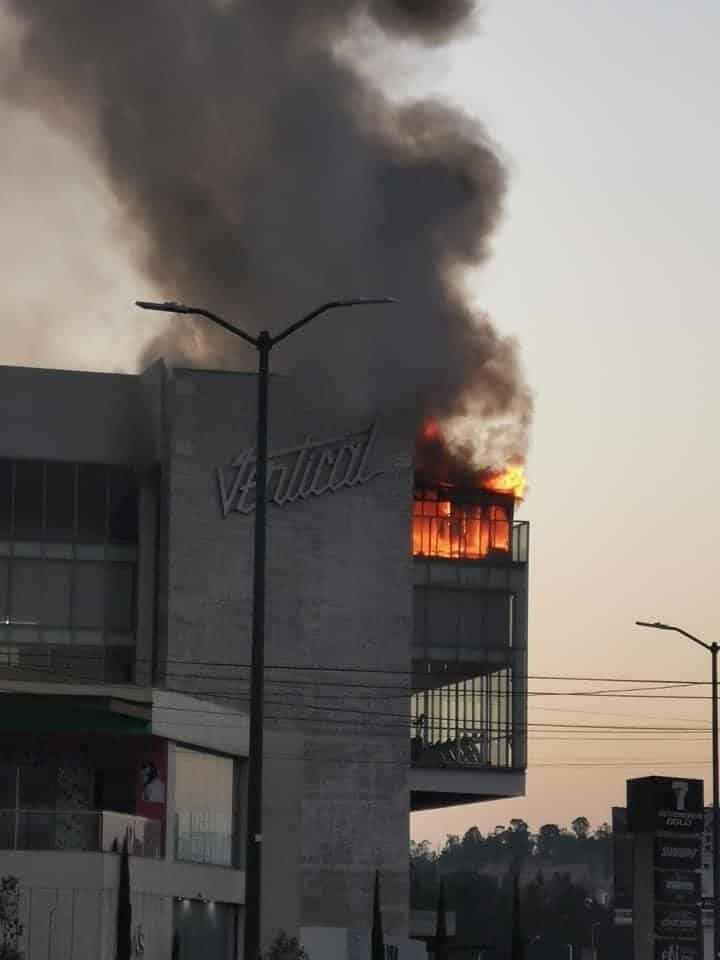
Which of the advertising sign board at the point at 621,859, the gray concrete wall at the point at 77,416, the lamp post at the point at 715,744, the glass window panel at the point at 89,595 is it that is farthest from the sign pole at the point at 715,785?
the advertising sign board at the point at 621,859

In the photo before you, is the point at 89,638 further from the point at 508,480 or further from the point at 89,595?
the point at 508,480

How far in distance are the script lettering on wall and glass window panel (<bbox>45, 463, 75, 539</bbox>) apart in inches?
280

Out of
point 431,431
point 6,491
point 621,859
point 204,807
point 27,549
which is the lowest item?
point 621,859

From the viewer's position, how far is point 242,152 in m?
104

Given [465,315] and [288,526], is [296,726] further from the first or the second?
[465,315]

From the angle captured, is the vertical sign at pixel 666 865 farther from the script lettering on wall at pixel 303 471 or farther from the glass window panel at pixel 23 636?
the glass window panel at pixel 23 636

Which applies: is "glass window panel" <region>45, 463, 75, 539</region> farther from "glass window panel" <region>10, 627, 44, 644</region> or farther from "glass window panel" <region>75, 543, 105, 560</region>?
"glass window panel" <region>10, 627, 44, 644</region>

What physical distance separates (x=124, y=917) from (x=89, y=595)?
1779 inches

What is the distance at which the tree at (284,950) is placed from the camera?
66.5 meters

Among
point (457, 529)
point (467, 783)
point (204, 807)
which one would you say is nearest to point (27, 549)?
point (457, 529)

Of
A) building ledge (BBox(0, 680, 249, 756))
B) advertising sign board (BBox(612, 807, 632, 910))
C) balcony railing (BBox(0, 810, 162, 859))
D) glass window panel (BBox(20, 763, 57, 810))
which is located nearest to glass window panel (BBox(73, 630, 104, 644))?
building ledge (BBox(0, 680, 249, 756))

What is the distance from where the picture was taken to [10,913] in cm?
5438

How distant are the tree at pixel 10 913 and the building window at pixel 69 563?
42.8 meters

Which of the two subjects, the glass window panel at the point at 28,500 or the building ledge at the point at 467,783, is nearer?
the glass window panel at the point at 28,500
